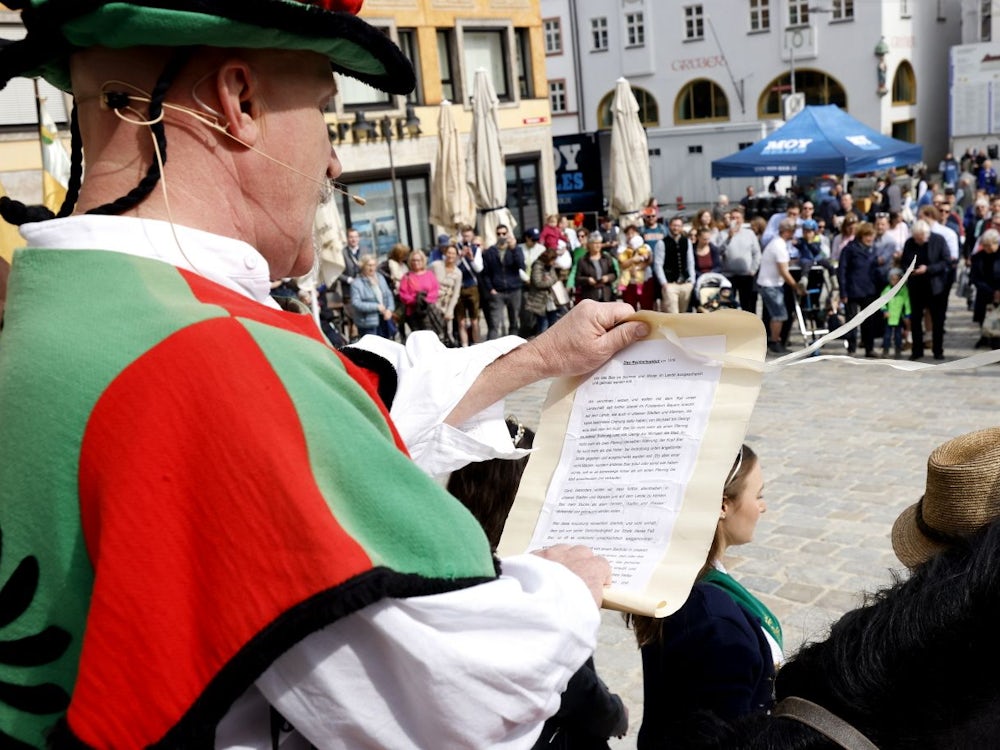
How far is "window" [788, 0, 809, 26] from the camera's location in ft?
135

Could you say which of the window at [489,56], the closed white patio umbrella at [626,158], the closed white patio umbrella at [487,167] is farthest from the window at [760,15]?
the closed white patio umbrella at [487,167]

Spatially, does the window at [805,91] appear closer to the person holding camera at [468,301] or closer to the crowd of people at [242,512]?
the person holding camera at [468,301]

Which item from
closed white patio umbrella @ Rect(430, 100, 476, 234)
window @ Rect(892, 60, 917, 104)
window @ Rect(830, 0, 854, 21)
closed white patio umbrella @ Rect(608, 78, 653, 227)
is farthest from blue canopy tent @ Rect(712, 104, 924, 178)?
window @ Rect(892, 60, 917, 104)

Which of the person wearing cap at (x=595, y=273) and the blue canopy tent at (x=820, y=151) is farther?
the blue canopy tent at (x=820, y=151)

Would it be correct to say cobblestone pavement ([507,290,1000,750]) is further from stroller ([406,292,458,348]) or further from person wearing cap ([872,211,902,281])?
stroller ([406,292,458,348])

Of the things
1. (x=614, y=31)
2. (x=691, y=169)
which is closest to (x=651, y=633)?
(x=691, y=169)

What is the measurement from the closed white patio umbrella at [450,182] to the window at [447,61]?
755 cm

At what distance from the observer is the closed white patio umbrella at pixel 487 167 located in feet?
60.7

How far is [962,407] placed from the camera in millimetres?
9875

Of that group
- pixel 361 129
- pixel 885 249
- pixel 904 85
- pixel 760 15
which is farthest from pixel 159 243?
pixel 904 85

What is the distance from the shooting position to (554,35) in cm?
4688

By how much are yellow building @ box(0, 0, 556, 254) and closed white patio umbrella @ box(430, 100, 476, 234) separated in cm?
323

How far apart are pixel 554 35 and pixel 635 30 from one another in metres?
4.05

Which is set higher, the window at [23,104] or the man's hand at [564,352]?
the window at [23,104]
